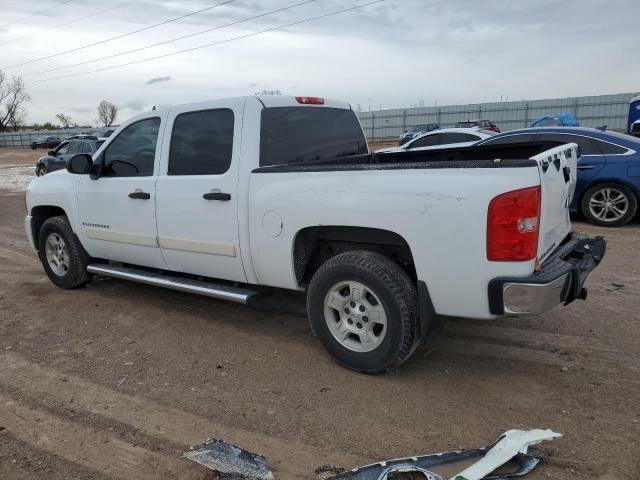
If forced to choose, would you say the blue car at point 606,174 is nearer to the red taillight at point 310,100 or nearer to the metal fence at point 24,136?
the red taillight at point 310,100

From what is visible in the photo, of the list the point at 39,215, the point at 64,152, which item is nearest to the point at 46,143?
the point at 64,152

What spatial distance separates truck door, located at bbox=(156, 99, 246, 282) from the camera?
432cm

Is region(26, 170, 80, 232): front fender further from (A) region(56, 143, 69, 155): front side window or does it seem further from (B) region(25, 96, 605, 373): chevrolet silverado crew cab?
(A) region(56, 143, 69, 155): front side window

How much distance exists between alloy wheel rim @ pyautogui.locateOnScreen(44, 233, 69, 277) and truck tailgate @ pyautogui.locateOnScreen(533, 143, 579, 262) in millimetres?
4965

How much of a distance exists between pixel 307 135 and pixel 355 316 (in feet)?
5.73

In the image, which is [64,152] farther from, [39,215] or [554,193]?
[554,193]

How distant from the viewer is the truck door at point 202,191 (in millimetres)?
4320

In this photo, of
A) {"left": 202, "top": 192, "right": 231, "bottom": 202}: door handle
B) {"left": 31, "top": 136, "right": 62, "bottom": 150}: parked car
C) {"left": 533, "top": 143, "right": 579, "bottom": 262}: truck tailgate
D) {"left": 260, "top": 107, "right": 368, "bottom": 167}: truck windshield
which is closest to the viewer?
{"left": 533, "top": 143, "right": 579, "bottom": 262}: truck tailgate

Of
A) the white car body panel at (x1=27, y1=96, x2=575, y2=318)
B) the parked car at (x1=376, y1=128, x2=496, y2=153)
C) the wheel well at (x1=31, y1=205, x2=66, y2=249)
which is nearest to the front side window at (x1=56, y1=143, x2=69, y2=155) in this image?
the parked car at (x1=376, y1=128, x2=496, y2=153)

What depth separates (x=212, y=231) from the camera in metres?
4.43

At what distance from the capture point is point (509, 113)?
40.1 m

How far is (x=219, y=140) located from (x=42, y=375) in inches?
89.5

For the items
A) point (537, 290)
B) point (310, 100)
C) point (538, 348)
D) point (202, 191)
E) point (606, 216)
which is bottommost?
point (538, 348)

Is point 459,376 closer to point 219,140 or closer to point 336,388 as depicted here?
point 336,388
